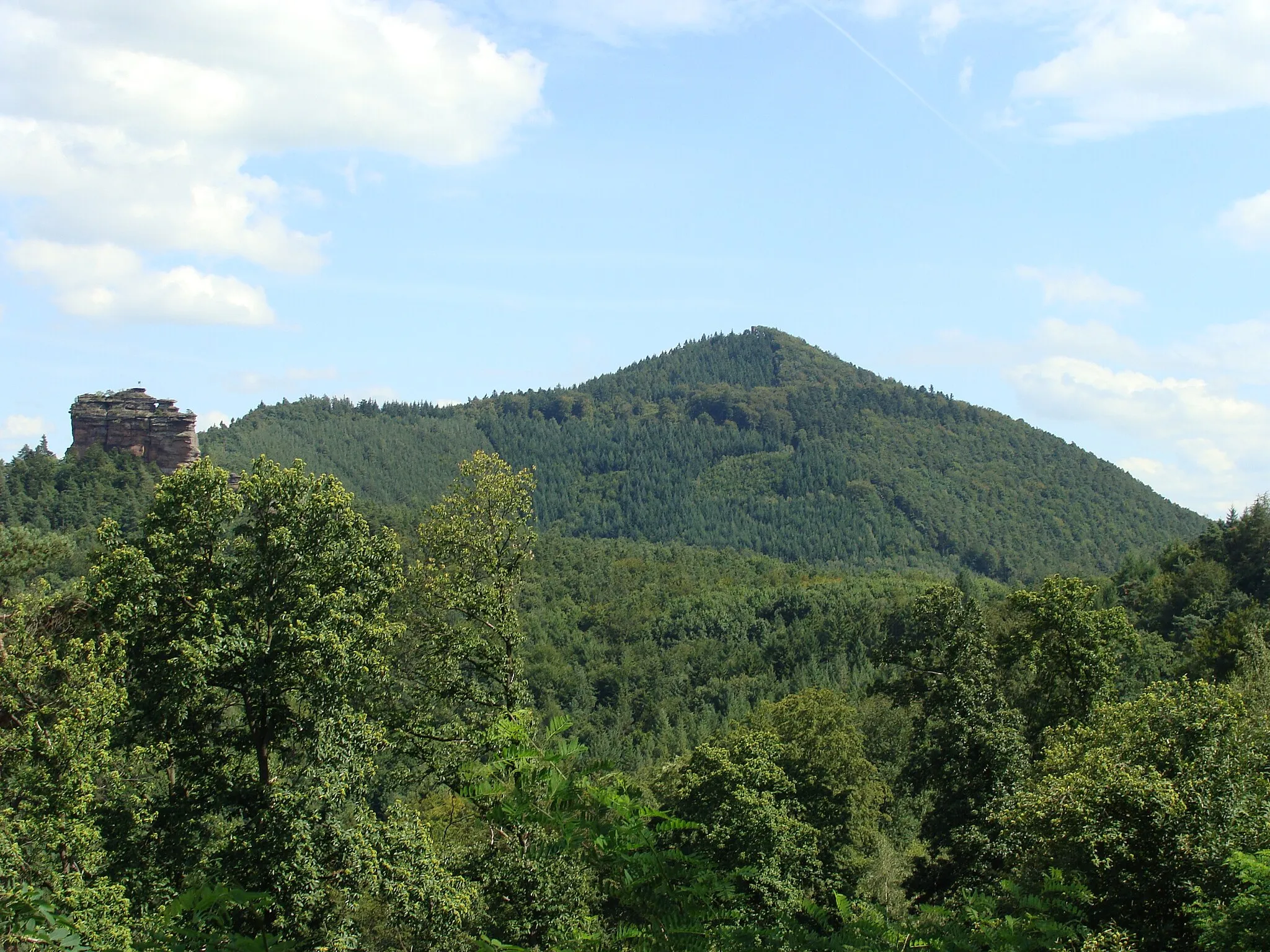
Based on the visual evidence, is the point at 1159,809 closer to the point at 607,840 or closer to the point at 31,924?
the point at 607,840

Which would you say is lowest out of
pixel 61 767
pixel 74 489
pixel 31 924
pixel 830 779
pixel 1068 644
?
pixel 830 779

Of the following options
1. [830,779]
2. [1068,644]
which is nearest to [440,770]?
[1068,644]

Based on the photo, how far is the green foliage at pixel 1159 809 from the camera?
1645 cm

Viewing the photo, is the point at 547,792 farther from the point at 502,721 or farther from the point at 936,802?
the point at 936,802

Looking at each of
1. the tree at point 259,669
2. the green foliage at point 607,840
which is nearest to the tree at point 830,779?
the tree at point 259,669

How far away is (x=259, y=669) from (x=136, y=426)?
10299cm

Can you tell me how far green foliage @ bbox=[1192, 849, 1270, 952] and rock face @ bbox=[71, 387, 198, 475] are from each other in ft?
350

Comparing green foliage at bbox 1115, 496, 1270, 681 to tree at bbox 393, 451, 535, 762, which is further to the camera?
green foliage at bbox 1115, 496, 1270, 681

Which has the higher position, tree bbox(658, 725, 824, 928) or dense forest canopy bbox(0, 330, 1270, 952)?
dense forest canopy bbox(0, 330, 1270, 952)

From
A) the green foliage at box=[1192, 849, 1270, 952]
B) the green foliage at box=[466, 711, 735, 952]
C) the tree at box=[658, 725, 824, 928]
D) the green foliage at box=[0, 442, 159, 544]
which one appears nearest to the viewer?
the green foliage at box=[466, 711, 735, 952]

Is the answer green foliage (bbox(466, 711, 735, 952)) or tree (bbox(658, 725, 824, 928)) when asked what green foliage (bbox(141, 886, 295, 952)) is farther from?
tree (bbox(658, 725, 824, 928))

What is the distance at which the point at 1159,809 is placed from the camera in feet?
55.8

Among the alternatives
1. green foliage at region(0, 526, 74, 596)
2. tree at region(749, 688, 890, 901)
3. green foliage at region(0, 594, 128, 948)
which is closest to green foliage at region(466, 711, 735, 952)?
green foliage at region(0, 594, 128, 948)

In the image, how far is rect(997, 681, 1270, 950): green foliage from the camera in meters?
Answer: 16.5
